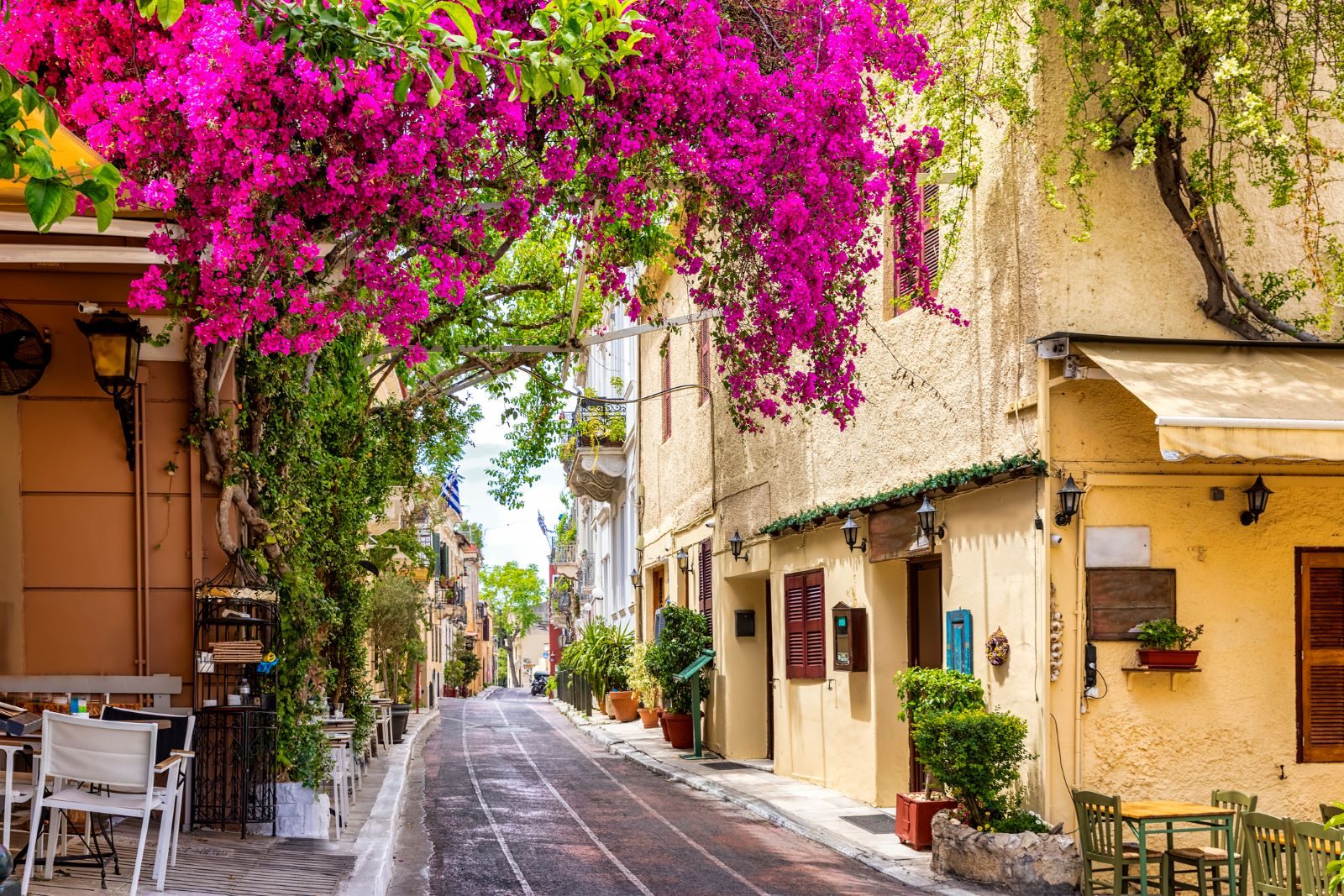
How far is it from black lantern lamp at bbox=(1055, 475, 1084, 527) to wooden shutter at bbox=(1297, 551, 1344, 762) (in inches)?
75.8

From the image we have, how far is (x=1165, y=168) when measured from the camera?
11.2 m

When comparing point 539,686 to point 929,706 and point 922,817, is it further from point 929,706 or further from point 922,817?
point 929,706

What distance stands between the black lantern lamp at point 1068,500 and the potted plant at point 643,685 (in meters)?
13.8

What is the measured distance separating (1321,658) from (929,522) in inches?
139

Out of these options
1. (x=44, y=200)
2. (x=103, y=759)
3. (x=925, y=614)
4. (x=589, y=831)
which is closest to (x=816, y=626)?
(x=925, y=614)

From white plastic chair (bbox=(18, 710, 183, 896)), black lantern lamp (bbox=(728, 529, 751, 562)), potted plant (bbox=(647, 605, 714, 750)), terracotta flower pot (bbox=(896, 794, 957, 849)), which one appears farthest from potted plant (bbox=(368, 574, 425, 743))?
white plastic chair (bbox=(18, 710, 183, 896))

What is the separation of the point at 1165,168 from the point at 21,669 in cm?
953

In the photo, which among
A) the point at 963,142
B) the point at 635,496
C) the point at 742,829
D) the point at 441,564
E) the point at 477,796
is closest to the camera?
the point at 963,142

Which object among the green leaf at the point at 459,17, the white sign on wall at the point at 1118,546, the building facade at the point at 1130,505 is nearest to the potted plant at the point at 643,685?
the building facade at the point at 1130,505

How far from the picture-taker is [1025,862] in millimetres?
10281

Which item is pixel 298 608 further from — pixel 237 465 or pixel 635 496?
pixel 635 496

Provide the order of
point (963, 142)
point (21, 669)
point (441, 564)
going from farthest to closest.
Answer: point (441, 564)
point (963, 142)
point (21, 669)

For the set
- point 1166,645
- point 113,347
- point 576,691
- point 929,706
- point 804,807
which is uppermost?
point 113,347

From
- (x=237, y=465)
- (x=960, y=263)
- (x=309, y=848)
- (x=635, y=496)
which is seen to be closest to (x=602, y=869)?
(x=309, y=848)
